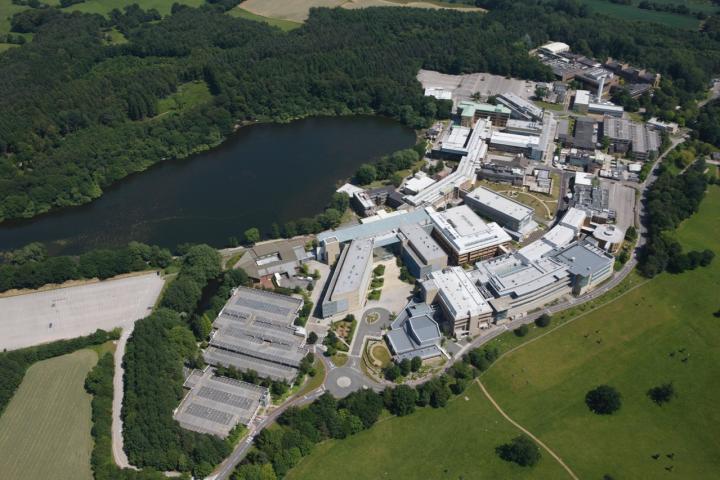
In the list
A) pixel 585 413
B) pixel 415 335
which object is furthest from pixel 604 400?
pixel 415 335

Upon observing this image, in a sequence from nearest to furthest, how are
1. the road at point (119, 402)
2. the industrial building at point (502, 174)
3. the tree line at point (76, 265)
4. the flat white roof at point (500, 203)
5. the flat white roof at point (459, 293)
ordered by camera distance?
the road at point (119, 402) < the flat white roof at point (459, 293) < the tree line at point (76, 265) < the flat white roof at point (500, 203) < the industrial building at point (502, 174)

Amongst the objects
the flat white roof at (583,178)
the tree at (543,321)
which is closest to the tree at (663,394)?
the tree at (543,321)

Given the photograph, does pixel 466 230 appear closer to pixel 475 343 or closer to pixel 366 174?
pixel 475 343

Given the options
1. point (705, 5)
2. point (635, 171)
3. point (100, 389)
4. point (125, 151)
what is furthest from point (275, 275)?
point (705, 5)

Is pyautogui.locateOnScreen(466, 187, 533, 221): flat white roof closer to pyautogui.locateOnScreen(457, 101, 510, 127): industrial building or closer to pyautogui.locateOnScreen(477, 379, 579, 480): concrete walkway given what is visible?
pyautogui.locateOnScreen(457, 101, 510, 127): industrial building

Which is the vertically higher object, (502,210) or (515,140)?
(515,140)

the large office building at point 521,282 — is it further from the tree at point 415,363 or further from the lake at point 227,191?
the lake at point 227,191

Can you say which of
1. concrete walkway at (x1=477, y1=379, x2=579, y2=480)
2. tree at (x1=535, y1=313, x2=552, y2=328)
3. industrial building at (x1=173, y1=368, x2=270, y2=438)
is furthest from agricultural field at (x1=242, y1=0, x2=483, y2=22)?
concrete walkway at (x1=477, y1=379, x2=579, y2=480)
